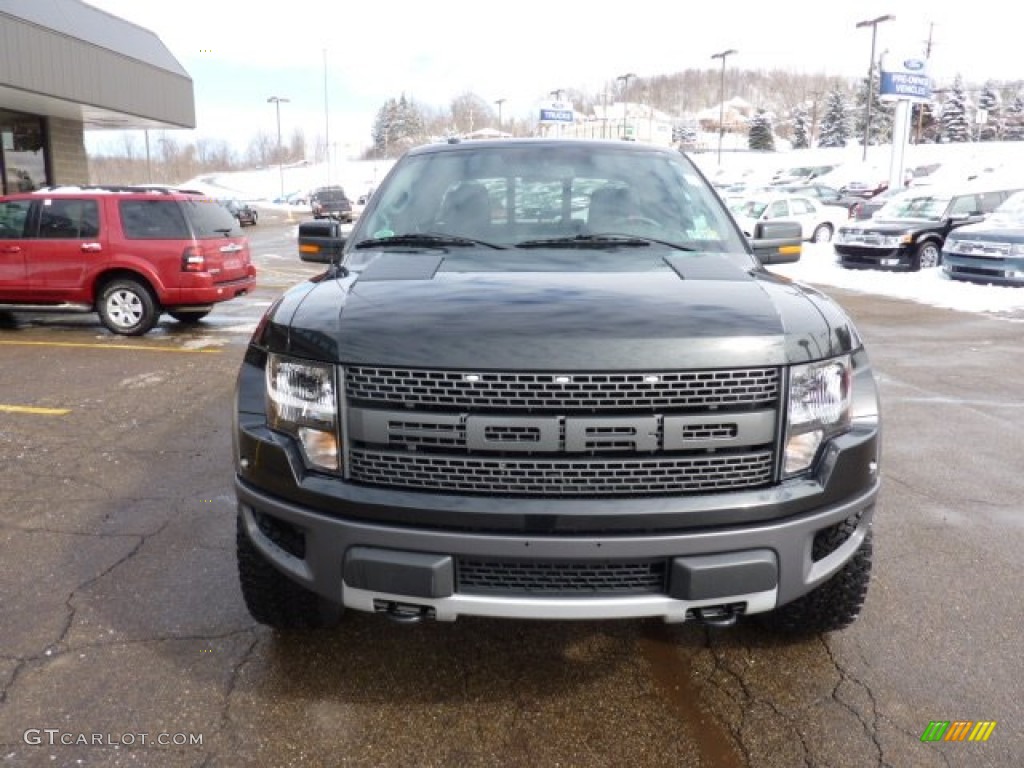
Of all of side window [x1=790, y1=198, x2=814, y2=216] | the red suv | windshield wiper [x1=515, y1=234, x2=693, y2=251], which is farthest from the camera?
side window [x1=790, y1=198, x2=814, y2=216]

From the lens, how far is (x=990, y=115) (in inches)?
3617

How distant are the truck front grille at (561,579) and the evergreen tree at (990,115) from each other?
101 meters

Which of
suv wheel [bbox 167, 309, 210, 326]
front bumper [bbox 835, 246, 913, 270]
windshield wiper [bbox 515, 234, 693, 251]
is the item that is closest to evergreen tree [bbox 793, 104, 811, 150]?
front bumper [bbox 835, 246, 913, 270]

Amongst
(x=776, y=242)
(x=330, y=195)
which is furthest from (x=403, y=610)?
(x=330, y=195)

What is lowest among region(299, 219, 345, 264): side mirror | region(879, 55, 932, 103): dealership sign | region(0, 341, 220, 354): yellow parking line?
region(0, 341, 220, 354): yellow parking line

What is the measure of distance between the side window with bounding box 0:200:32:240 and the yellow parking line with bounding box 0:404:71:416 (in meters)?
4.33

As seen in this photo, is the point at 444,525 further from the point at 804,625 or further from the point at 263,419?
the point at 804,625

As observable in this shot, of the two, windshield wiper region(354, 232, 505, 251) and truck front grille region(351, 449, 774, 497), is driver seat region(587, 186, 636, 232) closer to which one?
windshield wiper region(354, 232, 505, 251)

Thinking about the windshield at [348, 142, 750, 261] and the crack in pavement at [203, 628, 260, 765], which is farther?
the windshield at [348, 142, 750, 261]

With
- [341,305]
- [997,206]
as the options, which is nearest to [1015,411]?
[341,305]

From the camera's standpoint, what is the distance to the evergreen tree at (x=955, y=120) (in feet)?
279

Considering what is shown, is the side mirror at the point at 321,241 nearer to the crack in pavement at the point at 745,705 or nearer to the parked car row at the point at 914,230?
the crack in pavement at the point at 745,705

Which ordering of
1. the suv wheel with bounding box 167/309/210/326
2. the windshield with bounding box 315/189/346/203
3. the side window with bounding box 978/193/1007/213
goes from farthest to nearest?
the windshield with bounding box 315/189/346/203, the side window with bounding box 978/193/1007/213, the suv wheel with bounding box 167/309/210/326

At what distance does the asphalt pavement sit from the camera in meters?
2.51
